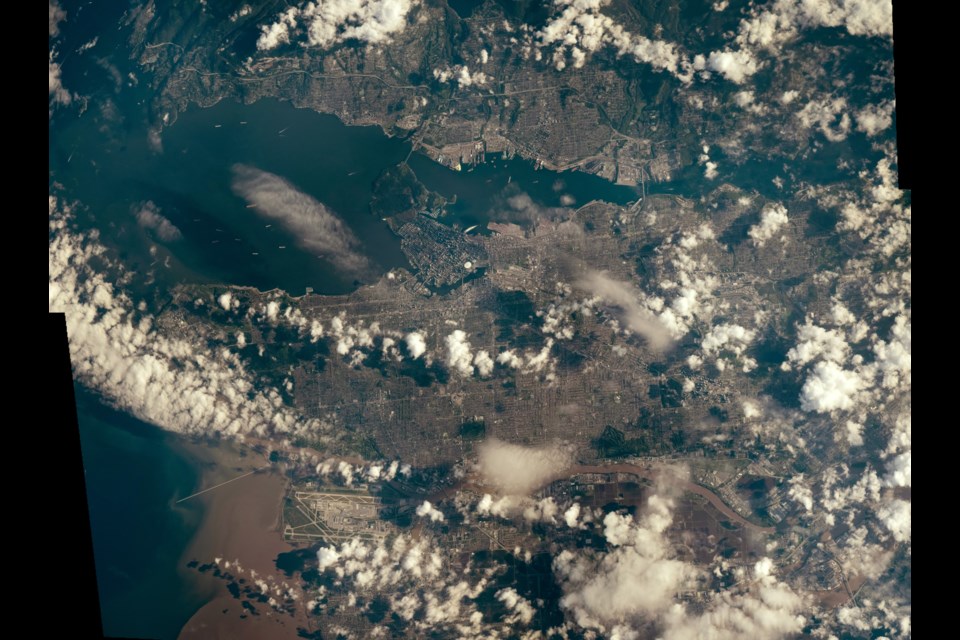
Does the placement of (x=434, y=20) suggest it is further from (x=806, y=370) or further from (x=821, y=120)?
(x=806, y=370)

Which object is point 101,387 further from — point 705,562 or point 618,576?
point 705,562

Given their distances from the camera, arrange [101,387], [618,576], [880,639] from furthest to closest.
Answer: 1. [101,387]
2. [618,576]
3. [880,639]

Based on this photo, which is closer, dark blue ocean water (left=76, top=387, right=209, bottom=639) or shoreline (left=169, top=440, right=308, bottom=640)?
shoreline (left=169, top=440, right=308, bottom=640)

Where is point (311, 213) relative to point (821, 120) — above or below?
below

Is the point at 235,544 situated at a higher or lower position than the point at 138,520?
lower

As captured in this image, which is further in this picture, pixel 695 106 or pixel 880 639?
pixel 695 106

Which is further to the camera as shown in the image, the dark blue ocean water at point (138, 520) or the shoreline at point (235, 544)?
the dark blue ocean water at point (138, 520)

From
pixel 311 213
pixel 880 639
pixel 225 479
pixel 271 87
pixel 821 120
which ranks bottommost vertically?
pixel 880 639

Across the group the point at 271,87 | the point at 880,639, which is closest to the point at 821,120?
the point at 880,639

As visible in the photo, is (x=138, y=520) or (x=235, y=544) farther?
(x=138, y=520)

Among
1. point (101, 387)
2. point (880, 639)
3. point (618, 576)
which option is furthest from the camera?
point (101, 387)
